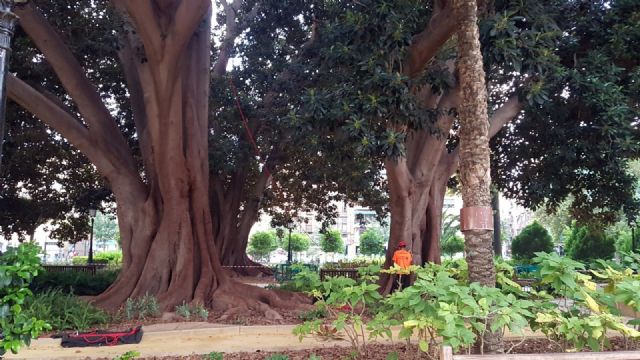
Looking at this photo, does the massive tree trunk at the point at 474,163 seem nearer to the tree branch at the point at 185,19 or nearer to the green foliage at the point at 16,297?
the green foliage at the point at 16,297

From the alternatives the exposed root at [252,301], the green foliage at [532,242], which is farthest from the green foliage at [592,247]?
the exposed root at [252,301]

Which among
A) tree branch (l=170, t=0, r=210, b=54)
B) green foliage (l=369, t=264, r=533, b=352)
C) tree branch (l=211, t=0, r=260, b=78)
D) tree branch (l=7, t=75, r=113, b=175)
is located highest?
tree branch (l=211, t=0, r=260, b=78)

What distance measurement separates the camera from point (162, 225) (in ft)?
39.3

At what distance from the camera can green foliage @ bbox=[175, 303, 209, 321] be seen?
33.3ft

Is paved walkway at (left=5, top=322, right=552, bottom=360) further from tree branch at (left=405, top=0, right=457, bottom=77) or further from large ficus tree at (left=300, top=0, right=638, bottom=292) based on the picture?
tree branch at (left=405, top=0, right=457, bottom=77)

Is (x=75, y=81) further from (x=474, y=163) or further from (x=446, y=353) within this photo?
(x=446, y=353)

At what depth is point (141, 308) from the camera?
10281 millimetres

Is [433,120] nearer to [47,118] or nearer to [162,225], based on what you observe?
[162,225]

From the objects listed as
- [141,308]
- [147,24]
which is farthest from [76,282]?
[147,24]

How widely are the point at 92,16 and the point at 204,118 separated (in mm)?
4585

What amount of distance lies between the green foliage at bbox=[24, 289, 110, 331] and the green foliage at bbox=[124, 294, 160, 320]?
Result: 1.49ft

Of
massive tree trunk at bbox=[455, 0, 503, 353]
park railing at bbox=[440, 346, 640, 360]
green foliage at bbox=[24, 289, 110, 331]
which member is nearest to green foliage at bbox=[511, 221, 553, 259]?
green foliage at bbox=[24, 289, 110, 331]

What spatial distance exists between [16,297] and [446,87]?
30.2 feet

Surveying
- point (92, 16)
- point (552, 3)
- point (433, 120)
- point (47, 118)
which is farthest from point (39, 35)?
point (552, 3)
